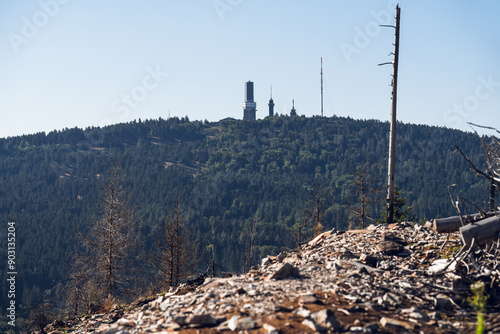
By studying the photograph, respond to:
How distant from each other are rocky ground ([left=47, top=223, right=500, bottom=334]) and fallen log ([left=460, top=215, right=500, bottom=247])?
0.96ft

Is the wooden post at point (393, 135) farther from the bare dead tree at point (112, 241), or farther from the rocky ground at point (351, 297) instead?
the bare dead tree at point (112, 241)

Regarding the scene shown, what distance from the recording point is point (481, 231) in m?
10.6

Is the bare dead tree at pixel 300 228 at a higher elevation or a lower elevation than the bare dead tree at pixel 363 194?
lower

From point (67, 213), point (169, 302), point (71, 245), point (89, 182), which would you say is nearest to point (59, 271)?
point (71, 245)

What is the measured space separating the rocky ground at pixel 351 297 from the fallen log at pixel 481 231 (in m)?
0.29

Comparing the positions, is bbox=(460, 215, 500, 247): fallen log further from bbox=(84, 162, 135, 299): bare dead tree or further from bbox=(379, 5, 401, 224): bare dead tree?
bbox=(84, 162, 135, 299): bare dead tree

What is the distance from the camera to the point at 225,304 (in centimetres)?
893

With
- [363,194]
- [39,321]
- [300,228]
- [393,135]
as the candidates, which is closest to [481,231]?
[393,135]

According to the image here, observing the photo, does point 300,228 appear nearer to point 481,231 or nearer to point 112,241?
point 112,241

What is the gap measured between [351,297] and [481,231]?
12.6 ft

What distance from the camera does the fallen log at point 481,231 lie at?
1047 cm

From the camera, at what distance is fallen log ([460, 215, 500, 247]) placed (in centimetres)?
1047

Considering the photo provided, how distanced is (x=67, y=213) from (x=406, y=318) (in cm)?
16013

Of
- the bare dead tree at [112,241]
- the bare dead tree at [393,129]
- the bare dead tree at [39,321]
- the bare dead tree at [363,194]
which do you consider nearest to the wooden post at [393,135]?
the bare dead tree at [393,129]
